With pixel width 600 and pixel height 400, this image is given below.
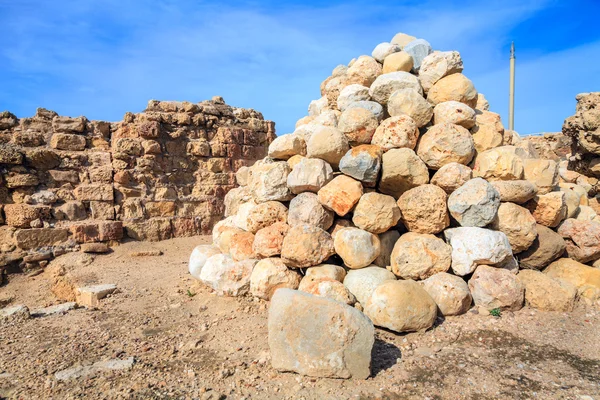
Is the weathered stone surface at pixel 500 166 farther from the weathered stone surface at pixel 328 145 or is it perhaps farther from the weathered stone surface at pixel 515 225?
the weathered stone surface at pixel 328 145

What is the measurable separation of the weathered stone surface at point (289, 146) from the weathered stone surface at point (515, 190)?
84.1 inches

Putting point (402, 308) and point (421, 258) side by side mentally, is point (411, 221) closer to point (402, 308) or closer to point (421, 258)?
point (421, 258)

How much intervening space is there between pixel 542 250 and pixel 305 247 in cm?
257

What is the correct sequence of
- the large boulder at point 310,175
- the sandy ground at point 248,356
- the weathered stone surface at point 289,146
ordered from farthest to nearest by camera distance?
the weathered stone surface at point 289,146 → the large boulder at point 310,175 → the sandy ground at point 248,356

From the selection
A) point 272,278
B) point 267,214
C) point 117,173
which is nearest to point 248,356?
point 272,278

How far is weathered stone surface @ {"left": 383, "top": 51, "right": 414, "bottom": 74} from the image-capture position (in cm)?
517

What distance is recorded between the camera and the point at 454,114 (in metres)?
4.57

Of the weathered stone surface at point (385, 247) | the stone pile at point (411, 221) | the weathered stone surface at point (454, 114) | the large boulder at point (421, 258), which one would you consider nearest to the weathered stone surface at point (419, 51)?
the stone pile at point (411, 221)

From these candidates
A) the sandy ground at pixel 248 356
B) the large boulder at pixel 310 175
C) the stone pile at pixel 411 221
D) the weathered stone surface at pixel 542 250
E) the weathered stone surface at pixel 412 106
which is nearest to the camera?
the sandy ground at pixel 248 356

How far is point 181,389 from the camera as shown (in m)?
2.79

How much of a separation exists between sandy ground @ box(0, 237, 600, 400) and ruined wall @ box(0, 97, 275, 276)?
8.46ft

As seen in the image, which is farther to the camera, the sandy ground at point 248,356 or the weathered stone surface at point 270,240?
the weathered stone surface at point 270,240

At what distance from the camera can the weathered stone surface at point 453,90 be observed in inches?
190

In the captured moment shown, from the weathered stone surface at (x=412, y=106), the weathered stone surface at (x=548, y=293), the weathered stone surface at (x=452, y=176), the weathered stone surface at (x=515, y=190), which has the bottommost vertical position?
the weathered stone surface at (x=548, y=293)
